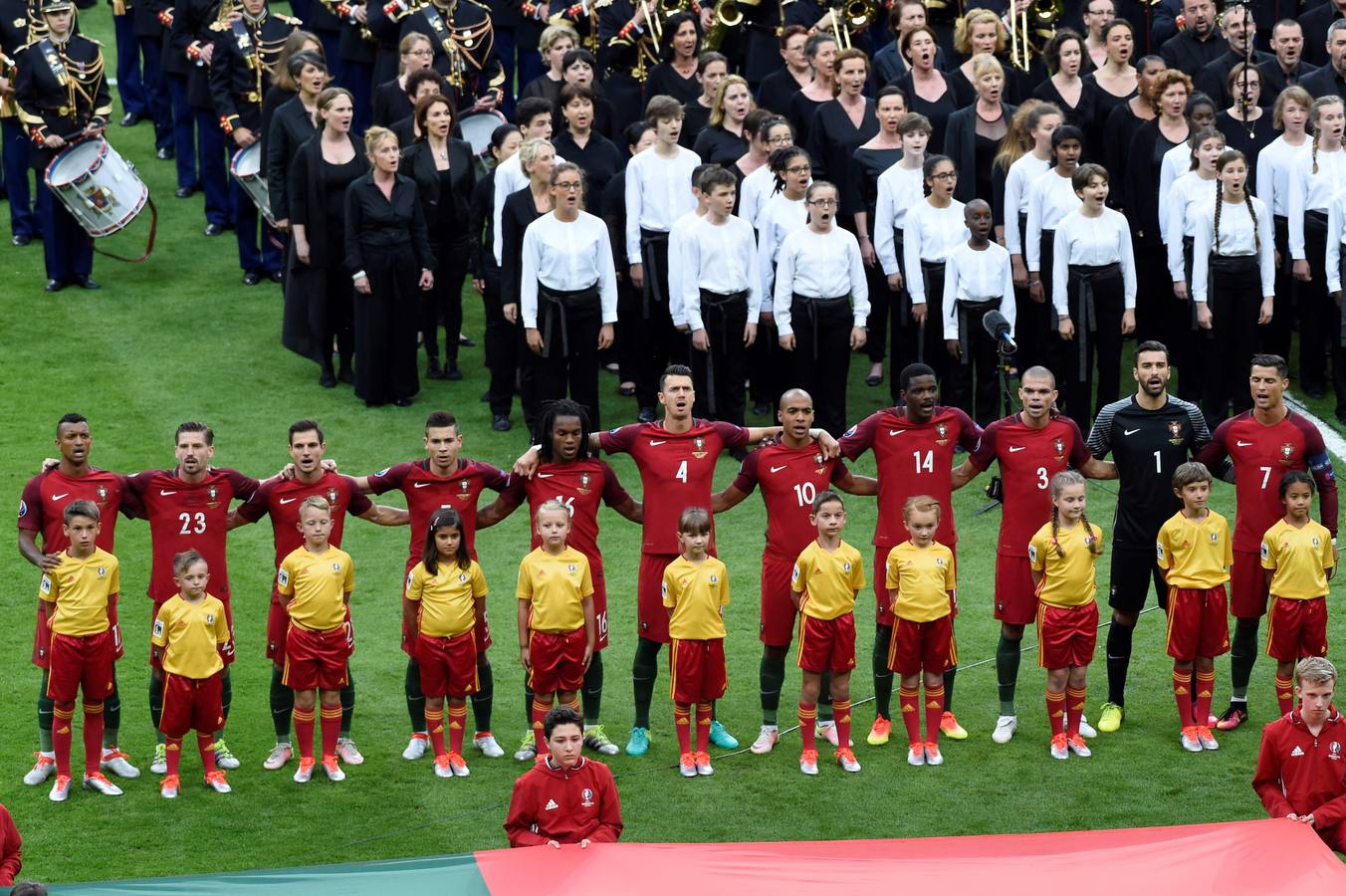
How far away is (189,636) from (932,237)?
5961mm

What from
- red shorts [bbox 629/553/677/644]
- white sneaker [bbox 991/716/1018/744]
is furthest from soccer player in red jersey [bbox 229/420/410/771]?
white sneaker [bbox 991/716/1018/744]

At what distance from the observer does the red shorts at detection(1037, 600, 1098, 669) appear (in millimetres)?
10586

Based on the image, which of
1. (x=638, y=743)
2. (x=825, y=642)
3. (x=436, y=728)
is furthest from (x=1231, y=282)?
(x=436, y=728)

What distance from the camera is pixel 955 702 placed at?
37.6ft

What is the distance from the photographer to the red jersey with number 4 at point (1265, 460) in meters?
10.8

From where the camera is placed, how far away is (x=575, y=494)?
1079cm

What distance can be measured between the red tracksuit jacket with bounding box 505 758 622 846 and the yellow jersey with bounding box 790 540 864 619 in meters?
1.94

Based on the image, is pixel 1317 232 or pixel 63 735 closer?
pixel 63 735

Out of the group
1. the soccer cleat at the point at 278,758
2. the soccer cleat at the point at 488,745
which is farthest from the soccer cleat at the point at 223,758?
the soccer cleat at the point at 488,745

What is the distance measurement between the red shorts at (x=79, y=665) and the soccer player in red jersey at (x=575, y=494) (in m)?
Answer: 1.87

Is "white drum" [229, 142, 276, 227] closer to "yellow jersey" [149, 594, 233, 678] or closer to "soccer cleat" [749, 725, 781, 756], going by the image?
"yellow jersey" [149, 594, 233, 678]

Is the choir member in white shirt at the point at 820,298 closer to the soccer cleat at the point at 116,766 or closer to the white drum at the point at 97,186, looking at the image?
the soccer cleat at the point at 116,766

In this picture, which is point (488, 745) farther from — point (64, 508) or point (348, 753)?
point (64, 508)

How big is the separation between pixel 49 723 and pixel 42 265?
8.17 meters
